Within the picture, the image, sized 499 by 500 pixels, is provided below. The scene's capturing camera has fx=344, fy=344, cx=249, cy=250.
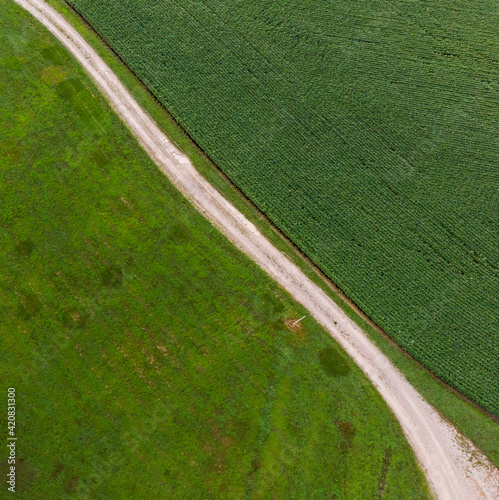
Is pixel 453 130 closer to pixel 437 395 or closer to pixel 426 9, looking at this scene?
pixel 426 9

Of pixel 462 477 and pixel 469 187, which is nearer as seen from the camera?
pixel 462 477

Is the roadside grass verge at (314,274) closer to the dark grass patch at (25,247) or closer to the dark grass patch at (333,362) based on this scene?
the dark grass patch at (333,362)

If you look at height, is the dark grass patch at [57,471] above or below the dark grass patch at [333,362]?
below

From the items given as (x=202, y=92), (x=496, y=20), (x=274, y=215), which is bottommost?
(x=274, y=215)

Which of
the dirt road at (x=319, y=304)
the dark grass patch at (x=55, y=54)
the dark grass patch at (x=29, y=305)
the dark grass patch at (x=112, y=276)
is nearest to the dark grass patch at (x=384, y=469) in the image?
the dirt road at (x=319, y=304)

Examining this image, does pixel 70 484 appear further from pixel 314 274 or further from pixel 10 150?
pixel 10 150

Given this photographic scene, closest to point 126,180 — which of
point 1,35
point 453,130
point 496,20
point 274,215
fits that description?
point 274,215

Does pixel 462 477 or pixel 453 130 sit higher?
pixel 453 130
